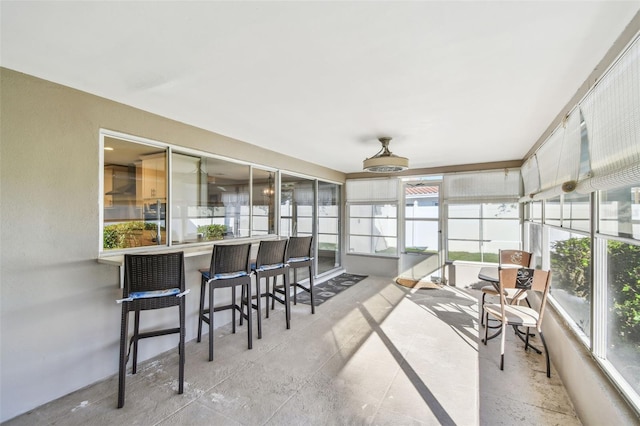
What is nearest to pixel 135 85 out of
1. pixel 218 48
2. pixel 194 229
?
pixel 218 48

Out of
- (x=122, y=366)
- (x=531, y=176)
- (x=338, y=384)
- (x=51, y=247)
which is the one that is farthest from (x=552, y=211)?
(x=51, y=247)

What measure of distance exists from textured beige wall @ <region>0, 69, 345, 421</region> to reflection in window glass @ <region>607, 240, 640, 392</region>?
3.48 metres

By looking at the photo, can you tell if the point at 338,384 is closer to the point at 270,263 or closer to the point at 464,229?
the point at 270,263

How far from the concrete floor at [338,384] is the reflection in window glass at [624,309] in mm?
657

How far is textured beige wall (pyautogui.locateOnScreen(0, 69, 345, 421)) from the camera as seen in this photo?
2.02 m

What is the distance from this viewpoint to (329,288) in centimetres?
542

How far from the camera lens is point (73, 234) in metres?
2.34

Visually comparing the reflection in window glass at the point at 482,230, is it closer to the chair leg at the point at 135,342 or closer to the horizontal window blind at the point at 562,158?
the horizontal window blind at the point at 562,158

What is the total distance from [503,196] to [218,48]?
17.7ft

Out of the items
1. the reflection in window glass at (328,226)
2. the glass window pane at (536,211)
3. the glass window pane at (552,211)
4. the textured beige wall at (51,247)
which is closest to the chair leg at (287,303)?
the textured beige wall at (51,247)

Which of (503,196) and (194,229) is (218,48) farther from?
(503,196)

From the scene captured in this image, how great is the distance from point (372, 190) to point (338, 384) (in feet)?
15.7

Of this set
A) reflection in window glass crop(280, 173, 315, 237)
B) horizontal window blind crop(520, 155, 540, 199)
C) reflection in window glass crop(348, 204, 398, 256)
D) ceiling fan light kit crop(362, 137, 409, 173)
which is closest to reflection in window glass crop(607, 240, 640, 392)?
ceiling fan light kit crop(362, 137, 409, 173)

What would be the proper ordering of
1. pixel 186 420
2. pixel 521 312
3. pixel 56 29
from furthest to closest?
pixel 521 312
pixel 186 420
pixel 56 29
